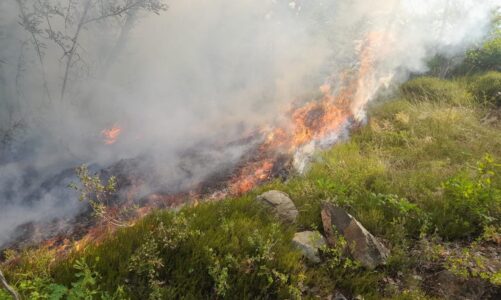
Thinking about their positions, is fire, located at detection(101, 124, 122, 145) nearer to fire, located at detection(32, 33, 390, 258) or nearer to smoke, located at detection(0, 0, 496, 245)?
fire, located at detection(32, 33, 390, 258)

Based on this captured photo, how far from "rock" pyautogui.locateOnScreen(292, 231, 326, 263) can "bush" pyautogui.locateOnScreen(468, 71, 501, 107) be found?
8321mm

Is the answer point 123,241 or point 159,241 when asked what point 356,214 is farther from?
point 123,241

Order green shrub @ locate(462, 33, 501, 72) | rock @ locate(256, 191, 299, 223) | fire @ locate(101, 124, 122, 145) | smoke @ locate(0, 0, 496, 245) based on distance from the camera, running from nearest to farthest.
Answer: rock @ locate(256, 191, 299, 223)
smoke @ locate(0, 0, 496, 245)
fire @ locate(101, 124, 122, 145)
green shrub @ locate(462, 33, 501, 72)

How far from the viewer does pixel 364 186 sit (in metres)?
5.18

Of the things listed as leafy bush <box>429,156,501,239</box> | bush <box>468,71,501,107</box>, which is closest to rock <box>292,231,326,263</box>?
leafy bush <box>429,156,501,239</box>

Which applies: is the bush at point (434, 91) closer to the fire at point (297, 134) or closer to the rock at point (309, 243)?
the fire at point (297, 134)

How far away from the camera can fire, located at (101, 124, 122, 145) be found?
873cm

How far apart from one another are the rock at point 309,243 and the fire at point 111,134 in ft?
21.6

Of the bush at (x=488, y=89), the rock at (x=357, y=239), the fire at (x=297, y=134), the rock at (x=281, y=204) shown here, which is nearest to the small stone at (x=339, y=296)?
the rock at (x=357, y=239)

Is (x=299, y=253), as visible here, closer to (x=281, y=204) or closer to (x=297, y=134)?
(x=281, y=204)

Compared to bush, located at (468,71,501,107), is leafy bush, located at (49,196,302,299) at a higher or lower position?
higher

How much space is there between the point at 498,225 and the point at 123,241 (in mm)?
4382

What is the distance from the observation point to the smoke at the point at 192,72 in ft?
26.4

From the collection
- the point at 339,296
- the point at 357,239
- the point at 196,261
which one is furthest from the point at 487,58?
the point at 196,261
